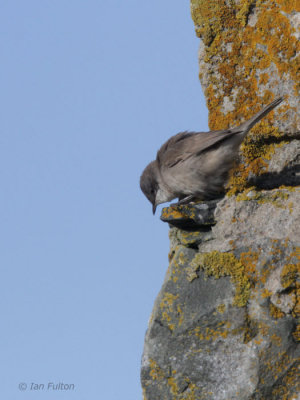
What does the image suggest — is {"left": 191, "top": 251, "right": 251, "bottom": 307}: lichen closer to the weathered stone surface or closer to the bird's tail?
the weathered stone surface

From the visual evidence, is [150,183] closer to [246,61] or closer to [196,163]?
[196,163]

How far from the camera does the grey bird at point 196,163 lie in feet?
13.2

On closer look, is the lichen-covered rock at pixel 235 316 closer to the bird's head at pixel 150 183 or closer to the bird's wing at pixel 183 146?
the bird's wing at pixel 183 146

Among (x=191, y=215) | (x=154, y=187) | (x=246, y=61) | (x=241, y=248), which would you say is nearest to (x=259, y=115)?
(x=246, y=61)

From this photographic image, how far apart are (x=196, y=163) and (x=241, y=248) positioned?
4.95 feet

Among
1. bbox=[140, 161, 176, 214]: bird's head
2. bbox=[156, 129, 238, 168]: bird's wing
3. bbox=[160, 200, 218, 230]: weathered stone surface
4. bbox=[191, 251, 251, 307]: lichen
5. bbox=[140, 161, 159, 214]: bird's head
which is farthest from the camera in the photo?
bbox=[140, 161, 159, 214]: bird's head

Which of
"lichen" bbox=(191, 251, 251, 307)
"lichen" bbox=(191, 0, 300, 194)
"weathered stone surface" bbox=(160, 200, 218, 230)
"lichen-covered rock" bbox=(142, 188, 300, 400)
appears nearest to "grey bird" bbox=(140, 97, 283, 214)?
"lichen" bbox=(191, 0, 300, 194)

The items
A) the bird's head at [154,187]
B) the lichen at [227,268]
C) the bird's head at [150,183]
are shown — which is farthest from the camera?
the bird's head at [150,183]

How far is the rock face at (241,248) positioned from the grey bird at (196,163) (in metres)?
0.11

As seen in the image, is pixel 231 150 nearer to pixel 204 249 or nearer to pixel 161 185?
pixel 204 249

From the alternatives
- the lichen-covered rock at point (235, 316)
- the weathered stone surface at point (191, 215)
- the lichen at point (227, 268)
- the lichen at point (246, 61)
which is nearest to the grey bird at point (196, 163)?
the lichen at point (246, 61)

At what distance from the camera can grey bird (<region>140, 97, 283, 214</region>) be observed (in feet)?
13.2

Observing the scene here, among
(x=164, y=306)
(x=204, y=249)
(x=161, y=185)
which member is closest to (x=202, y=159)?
(x=161, y=185)

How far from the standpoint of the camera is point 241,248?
3.51m
